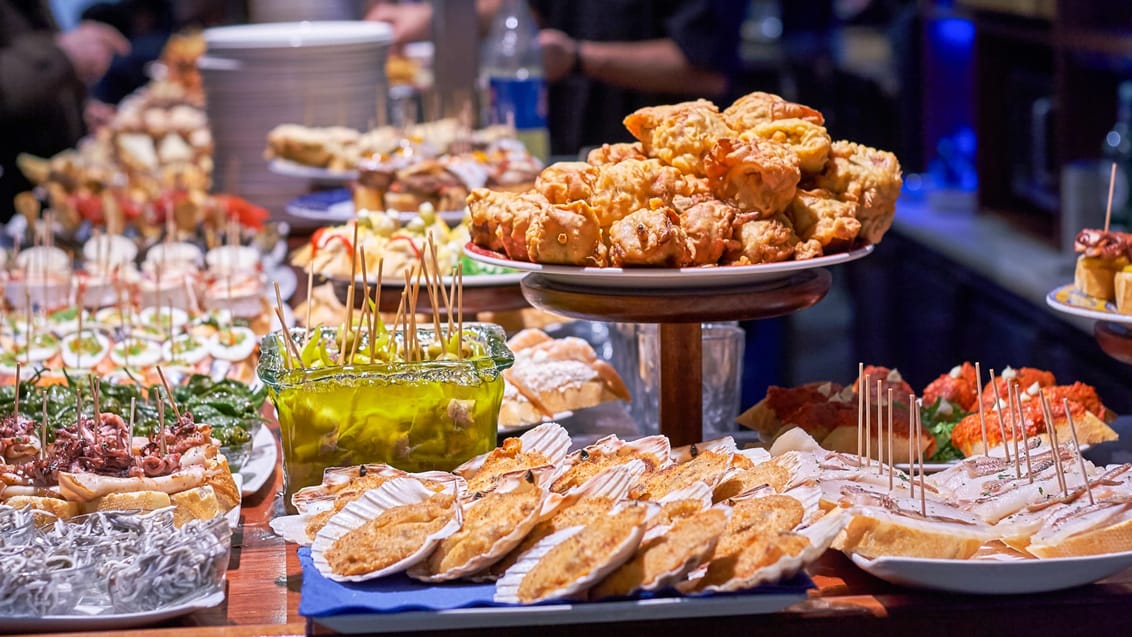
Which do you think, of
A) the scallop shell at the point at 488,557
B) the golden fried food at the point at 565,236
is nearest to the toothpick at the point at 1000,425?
the golden fried food at the point at 565,236

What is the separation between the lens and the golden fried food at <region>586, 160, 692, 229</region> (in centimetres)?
198

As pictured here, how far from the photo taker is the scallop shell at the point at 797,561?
1478mm

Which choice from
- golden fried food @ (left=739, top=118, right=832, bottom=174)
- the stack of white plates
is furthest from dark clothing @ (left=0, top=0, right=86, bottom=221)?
golden fried food @ (left=739, top=118, right=832, bottom=174)

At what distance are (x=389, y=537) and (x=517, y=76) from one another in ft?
11.0

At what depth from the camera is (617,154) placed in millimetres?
2160

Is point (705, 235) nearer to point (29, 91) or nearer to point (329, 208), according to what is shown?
point (329, 208)

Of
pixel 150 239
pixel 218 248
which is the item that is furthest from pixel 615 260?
pixel 150 239

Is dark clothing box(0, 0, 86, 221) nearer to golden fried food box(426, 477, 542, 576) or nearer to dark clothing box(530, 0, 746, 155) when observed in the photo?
dark clothing box(530, 0, 746, 155)

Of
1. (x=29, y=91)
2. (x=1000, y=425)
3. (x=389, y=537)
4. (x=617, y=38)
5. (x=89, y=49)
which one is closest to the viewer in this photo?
(x=389, y=537)

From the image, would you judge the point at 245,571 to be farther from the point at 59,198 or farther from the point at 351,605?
the point at 59,198

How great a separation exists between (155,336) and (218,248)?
39.1 inches

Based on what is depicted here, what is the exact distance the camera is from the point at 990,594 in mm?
1571

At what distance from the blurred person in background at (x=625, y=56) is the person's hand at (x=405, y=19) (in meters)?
1.29

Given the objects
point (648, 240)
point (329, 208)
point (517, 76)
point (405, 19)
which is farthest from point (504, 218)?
point (405, 19)
